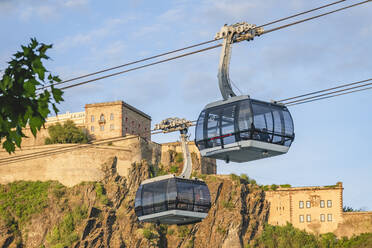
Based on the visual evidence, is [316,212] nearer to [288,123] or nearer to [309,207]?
[309,207]

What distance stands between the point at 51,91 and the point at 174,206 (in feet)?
76.6

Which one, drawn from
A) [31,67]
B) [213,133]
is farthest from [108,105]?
[31,67]

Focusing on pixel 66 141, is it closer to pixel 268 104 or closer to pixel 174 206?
pixel 174 206

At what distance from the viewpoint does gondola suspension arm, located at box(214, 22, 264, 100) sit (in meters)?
23.9

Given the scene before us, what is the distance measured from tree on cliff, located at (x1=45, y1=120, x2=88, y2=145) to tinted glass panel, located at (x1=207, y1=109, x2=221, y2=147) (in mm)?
72526

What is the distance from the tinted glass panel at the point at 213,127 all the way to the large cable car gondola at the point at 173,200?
28.6ft

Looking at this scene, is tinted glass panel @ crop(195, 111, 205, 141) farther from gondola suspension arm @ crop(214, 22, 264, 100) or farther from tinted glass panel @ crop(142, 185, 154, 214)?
tinted glass panel @ crop(142, 185, 154, 214)

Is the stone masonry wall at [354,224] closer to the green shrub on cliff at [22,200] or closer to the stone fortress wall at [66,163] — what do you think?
the stone fortress wall at [66,163]

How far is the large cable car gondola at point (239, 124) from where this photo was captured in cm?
2250

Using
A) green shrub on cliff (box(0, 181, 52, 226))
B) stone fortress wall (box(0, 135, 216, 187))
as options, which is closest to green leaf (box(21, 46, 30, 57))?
green shrub on cliff (box(0, 181, 52, 226))

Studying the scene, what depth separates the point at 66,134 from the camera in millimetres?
95188

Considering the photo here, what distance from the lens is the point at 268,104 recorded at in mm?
23188

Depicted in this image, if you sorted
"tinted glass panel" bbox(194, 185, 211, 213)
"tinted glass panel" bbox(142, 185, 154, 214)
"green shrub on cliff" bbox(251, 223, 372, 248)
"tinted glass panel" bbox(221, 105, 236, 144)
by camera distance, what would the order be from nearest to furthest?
"tinted glass panel" bbox(221, 105, 236, 144) → "tinted glass panel" bbox(194, 185, 211, 213) → "tinted glass panel" bbox(142, 185, 154, 214) → "green shrub on cliff" bbox(251, 223, 372, 248)

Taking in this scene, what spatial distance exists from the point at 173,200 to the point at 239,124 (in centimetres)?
1023
